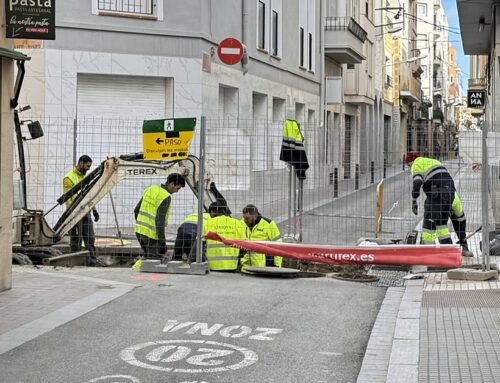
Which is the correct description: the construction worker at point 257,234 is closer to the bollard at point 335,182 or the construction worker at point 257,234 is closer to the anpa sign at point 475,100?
the bollard at point 335,182

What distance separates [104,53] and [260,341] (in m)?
11.9

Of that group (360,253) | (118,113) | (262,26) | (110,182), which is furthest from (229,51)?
(360,253)

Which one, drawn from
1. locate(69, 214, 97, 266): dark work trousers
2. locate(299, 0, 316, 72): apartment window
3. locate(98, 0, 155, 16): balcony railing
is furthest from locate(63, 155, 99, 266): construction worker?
locate(299, 0, 316, 72): apartment window

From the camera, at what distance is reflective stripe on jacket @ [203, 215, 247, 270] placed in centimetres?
1088

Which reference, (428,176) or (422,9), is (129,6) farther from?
(422,9)

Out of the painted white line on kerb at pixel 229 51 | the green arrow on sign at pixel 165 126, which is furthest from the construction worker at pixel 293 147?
the painted white line on kerb at pixel 229 51

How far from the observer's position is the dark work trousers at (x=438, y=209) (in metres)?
11.7

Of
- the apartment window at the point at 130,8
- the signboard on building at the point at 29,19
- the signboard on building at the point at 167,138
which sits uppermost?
the apartment window at the point at 130,8

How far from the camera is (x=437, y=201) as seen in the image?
11.8 m

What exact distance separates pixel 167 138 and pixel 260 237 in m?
1.86

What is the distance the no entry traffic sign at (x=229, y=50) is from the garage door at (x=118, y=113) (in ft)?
4.86

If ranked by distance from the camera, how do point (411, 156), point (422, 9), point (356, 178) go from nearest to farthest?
point (411, 156) → point (356, 178) → point (422, 9)

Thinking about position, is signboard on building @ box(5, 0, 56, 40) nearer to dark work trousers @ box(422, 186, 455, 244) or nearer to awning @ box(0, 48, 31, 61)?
awning @ box(0, 48, 31, 61)

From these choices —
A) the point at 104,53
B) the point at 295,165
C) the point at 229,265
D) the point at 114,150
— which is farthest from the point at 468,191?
the point at 104,53
